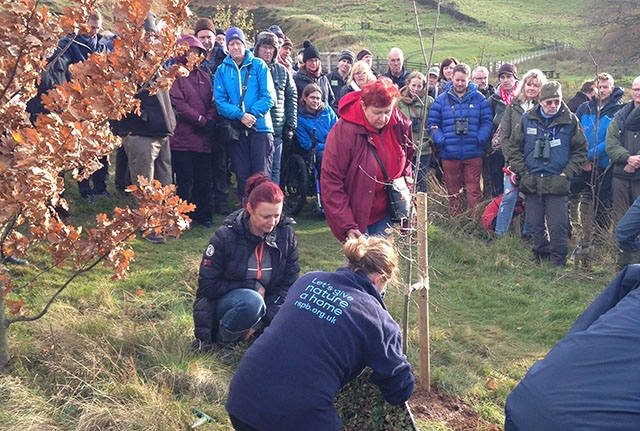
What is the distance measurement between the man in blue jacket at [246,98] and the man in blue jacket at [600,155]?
3.64m

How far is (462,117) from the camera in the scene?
764cm

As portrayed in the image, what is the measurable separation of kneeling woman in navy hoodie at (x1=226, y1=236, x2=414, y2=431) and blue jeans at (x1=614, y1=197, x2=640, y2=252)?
340cm

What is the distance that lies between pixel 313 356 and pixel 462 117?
5.50m

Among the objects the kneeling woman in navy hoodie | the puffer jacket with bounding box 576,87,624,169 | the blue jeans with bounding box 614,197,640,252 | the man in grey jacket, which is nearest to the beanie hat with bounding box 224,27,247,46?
the man in grey jacket

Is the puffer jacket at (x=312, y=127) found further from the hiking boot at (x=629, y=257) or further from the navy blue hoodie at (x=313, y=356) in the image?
the navy blue hoodie at (x=313, y=356)

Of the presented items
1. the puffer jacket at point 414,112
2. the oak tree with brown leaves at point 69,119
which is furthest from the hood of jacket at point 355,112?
the puffer jacket at point 414,112

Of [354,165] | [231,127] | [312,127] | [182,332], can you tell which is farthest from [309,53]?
[182,332]

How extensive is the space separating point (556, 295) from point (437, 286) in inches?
44.3

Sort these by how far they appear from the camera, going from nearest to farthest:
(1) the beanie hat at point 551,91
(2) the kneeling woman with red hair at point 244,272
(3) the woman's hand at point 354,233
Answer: (2) the kneeling woman with red hair at point 244,272 → (3) the woman's hand at point 354,233 → (1) the beanie hat at point 551,91

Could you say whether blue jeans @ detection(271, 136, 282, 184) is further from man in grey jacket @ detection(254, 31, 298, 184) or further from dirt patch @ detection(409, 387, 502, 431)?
dirt patch @ detection(409, 387, 502, 431)

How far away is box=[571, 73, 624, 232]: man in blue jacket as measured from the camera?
7.19m

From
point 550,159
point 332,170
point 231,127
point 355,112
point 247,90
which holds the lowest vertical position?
point 550,159

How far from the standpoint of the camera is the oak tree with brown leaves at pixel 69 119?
3088 mm

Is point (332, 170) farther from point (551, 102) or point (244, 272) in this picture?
point (551, 102)
